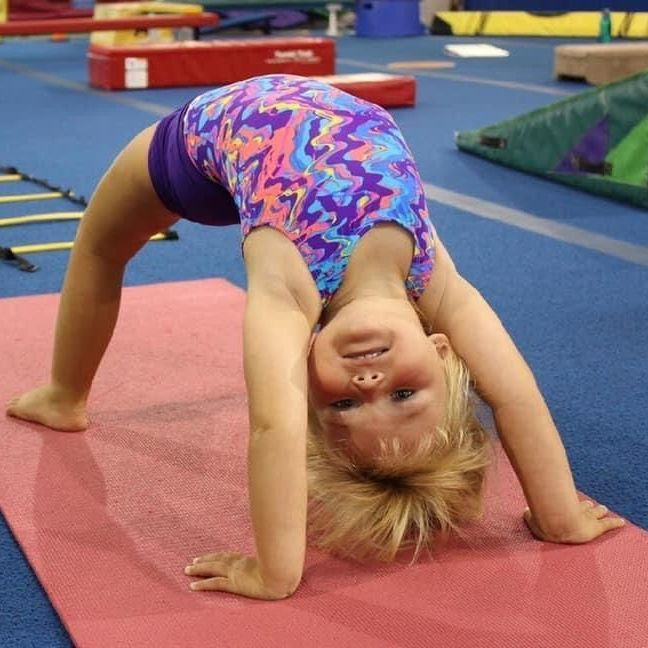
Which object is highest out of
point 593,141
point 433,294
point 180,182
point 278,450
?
point 180,182

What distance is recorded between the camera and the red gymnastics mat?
1.46m

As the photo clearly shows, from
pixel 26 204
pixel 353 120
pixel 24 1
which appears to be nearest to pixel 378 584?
pixel 353 120

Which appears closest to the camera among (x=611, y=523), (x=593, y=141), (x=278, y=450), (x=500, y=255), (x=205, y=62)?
(x=278, y=450)

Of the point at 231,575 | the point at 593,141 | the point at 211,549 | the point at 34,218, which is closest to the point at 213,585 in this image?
the point at 231,575

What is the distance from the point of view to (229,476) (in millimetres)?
1943

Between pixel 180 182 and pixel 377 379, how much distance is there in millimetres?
593

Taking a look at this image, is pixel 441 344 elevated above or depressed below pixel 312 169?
below

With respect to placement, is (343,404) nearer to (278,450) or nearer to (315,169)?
(278,450)

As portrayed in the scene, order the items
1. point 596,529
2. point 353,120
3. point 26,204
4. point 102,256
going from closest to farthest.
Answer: point 596,529
point 353,120
point 102,256
point 26,204

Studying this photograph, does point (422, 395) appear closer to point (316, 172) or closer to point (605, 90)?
point (316, 172)

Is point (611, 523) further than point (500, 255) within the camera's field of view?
No

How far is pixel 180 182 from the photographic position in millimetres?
1921

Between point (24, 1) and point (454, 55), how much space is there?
12.1ft

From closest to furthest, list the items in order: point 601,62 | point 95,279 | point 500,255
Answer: point 95,279 < point 500,255 < point 601,62
